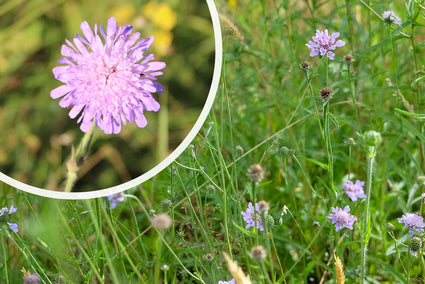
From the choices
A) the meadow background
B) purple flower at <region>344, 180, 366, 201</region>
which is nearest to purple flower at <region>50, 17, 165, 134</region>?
the meadow background

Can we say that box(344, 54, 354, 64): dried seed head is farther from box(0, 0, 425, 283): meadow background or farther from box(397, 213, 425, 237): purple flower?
box(397, 213, 425, 237): purple flower

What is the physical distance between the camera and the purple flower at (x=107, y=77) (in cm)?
84

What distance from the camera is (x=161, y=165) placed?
89cm

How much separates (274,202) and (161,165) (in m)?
0.40

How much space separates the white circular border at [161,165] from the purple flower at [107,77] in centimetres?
10

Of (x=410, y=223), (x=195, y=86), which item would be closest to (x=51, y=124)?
(x=195, y=86)

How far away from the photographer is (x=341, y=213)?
840mm

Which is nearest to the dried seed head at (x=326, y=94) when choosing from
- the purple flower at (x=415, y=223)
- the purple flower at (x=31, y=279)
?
the purple flower at (x=415, y=223)

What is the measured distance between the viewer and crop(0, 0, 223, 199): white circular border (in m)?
Answer: 0.87

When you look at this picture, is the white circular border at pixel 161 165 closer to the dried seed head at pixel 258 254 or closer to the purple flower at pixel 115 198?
the purple flower at pixel 115 198

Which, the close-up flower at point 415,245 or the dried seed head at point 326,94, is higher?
the dried seed head at point 326,94

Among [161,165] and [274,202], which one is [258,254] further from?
[274,202]

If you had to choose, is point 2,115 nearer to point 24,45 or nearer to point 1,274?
point 24,45

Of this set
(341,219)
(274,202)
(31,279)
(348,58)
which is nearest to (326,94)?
(348,58)
